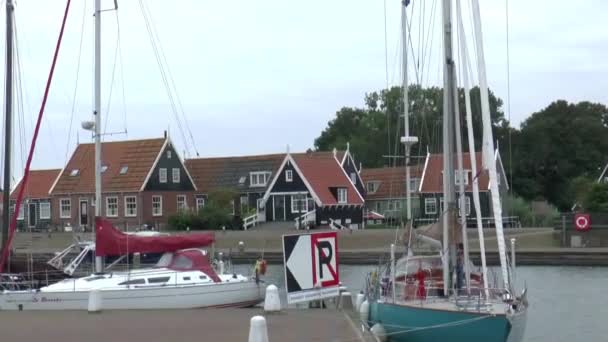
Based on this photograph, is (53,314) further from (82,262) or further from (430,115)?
(430,115)

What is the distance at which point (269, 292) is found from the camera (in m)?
23.7

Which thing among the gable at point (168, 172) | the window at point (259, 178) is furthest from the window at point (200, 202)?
the window at point (259, 178)

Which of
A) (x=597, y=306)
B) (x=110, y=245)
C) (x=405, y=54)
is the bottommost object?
(x=597, y=306)

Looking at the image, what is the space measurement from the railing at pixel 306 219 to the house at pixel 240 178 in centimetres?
442

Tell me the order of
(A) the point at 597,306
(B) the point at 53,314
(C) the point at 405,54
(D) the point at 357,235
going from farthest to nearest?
(D) the point at 357,235
(C) the point at 405,54
(A) the point at 597,306
(B) the point at 53,314

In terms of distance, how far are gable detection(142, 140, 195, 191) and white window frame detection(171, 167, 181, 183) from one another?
0.08 meters

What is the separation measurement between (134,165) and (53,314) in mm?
55946

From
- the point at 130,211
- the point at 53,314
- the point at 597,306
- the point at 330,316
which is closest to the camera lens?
the point at 330,316

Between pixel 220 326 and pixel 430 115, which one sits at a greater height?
pixel 430 115

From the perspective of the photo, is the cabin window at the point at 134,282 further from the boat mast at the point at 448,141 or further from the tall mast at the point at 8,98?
the boat mast at the point at 448,141

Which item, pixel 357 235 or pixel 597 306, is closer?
pixel 597 306

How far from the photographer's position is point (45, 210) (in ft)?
275

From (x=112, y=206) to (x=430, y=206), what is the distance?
27.4 meters

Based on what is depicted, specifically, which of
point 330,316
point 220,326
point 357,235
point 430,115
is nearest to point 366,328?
point 330,316
